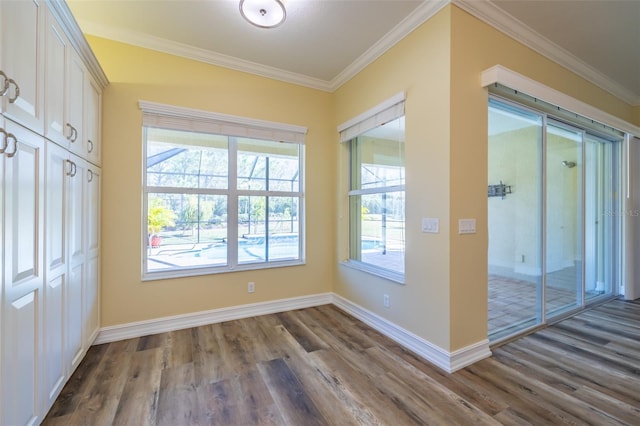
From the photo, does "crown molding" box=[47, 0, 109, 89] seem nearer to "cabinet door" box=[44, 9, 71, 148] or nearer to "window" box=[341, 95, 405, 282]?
"cabinet door" box=[44, 9, 71, 148]

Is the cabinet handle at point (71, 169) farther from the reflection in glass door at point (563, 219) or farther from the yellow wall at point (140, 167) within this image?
the reflection in glass door at point (563, 219)

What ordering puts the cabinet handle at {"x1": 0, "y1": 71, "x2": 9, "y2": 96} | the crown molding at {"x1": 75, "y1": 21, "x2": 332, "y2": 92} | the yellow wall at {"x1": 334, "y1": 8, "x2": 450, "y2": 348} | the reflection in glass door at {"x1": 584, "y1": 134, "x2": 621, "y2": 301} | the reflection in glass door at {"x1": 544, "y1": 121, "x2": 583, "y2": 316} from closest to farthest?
1. the cabinet handle at {"x1": 0, "y1": 71, "x2": 9, "y2": 96}
2. the yellow wall at {"x1": 334, "y1": 8, "x2": 450, "y2": 348}
3. the crown molding at {"x1": 75, "y1": 21, "x2": 332, "y2": 92}
4. the reflection in glass door at {"x1": 544, "y1": 121, "x2": 583, "y2": 316}
5. the reflection in glass door at {"x1": 584, "y1": 134, "x2": 621, "y2": 301}

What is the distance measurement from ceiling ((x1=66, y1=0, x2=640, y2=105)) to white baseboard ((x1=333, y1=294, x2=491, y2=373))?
2.69m

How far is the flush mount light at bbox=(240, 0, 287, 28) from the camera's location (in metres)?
1.99

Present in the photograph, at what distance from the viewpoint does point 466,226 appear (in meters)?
2.13

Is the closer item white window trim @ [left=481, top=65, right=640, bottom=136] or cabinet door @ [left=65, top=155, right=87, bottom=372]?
cabinet door @ [left=65, top=155, right=87, bottom=372]

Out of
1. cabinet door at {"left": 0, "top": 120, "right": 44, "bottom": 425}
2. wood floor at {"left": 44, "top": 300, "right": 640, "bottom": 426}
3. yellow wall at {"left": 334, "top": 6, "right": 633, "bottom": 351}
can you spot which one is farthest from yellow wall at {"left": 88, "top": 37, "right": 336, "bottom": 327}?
yellow wall at {"left": 334, "top": 6, "right": 633, "bottom": 351}

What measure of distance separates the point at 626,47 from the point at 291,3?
3411mm

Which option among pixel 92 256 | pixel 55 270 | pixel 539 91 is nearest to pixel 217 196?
pixel 92 256

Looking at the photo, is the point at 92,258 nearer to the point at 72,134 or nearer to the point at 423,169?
the point at 72,134

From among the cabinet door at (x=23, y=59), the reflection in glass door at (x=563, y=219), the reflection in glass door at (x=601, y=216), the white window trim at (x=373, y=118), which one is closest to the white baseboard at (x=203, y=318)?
the cabinet door at (x=23, y=59)

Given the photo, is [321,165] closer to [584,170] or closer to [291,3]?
[291,3]

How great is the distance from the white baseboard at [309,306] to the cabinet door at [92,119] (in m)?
1.60

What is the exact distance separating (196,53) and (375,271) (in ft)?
9.80
